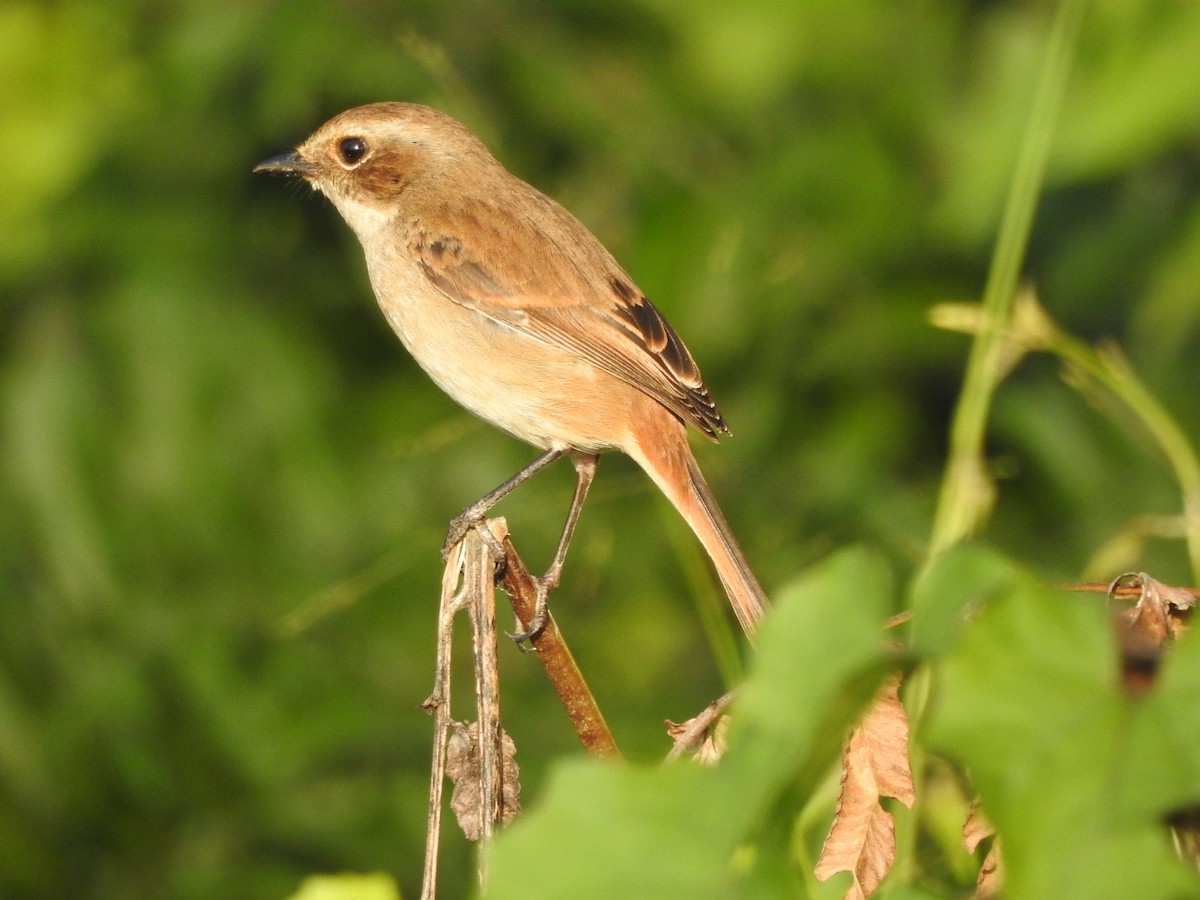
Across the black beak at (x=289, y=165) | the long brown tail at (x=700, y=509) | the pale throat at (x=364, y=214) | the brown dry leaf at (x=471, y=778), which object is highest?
the black beak at (x=289, y=165)

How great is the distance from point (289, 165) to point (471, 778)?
9.51 feet

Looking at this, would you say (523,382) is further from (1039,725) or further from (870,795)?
(1039,725)

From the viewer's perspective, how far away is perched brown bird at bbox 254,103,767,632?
13.9 ft

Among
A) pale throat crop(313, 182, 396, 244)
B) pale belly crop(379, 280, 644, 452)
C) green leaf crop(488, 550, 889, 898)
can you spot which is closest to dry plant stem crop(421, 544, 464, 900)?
green leaf crop(488, 550, 889, 898)

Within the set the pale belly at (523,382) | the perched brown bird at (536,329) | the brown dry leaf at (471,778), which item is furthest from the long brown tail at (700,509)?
the brown dry leaf at (471,778)

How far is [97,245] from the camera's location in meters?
5.74

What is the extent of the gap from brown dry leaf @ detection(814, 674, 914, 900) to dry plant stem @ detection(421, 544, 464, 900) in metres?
0.57

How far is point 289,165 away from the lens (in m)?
4.80

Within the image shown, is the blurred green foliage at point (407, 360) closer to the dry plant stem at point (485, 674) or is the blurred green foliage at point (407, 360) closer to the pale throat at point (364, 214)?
the pale throat at point (364, 214)

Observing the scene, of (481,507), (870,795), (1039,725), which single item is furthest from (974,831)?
(481,507)

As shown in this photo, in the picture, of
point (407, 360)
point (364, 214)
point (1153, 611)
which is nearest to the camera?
point (1153, 611)

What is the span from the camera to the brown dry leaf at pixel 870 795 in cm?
175

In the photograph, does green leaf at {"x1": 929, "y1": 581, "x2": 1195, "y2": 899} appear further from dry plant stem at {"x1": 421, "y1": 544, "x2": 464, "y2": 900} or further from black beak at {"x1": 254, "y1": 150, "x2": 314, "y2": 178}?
black beak at {"x1": 254, "y1": 150, "x2": 314, "y2": 178}

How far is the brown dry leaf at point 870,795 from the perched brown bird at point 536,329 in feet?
7.23
